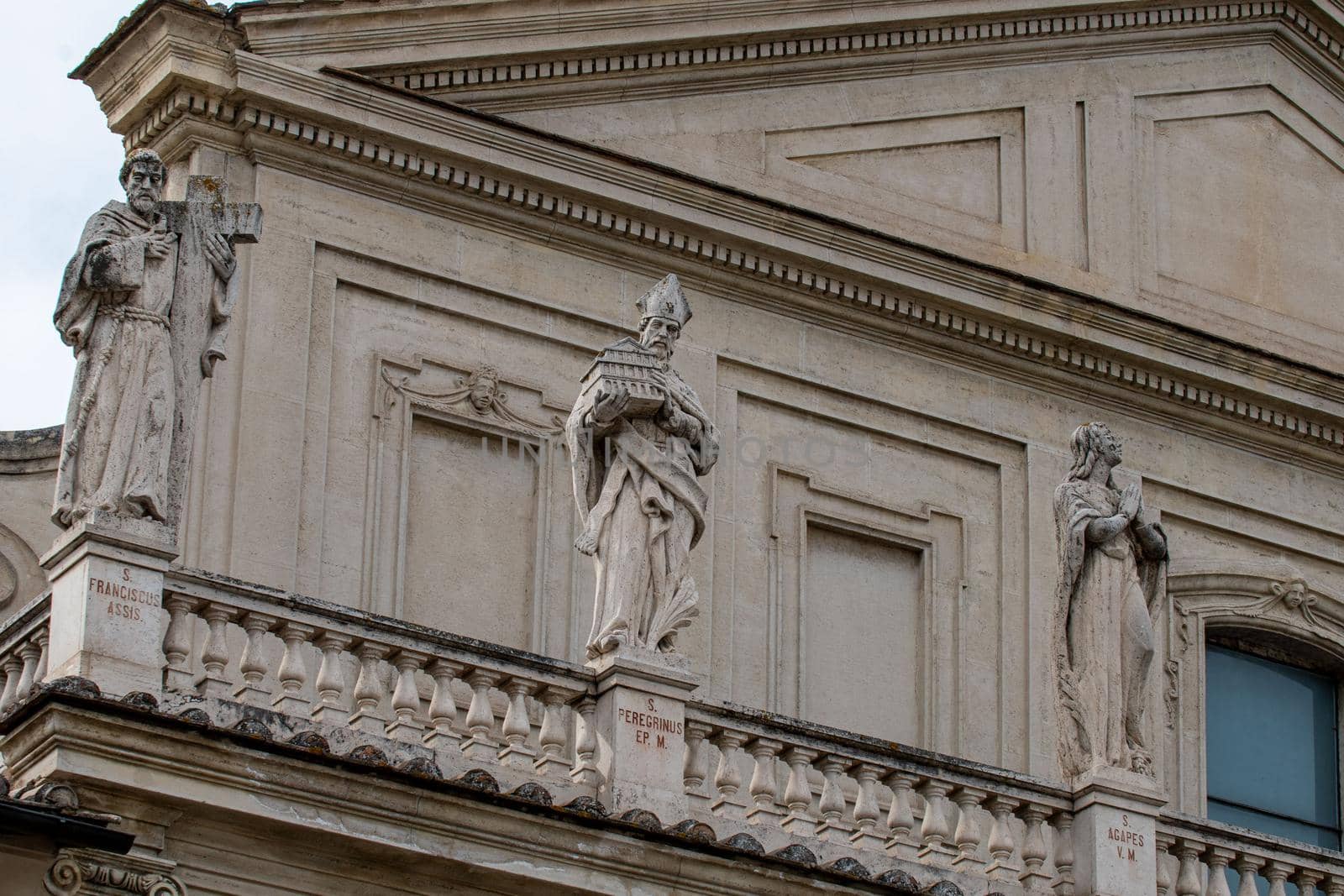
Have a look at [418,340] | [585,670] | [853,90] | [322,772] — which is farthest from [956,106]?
[322,772]

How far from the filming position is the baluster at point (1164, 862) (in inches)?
848

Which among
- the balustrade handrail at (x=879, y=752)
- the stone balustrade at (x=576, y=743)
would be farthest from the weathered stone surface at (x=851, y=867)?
the balustrade handrail at (x=879, y=752)

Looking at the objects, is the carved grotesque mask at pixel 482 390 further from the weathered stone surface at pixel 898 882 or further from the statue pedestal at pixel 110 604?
the statue pedestal at pixel 110 604

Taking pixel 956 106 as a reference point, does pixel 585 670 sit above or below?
below

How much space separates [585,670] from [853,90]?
Result: 6.92 metres

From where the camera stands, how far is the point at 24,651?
19.2 metres

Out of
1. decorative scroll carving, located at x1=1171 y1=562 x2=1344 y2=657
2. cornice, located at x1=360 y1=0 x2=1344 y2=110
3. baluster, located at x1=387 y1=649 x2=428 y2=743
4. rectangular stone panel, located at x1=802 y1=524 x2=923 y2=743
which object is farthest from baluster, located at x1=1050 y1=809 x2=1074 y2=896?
cornice, located at x1=360 y1=0 x2=1344 y2=110

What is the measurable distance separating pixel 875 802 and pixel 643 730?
1.68 metres

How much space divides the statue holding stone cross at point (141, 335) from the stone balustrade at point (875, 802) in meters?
3.12

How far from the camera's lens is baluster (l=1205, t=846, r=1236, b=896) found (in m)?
21.8

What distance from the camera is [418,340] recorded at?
23.4 m

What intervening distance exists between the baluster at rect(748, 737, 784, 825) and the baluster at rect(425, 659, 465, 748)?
1.69 meters

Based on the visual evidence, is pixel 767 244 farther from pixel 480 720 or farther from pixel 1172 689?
pixel 480 720

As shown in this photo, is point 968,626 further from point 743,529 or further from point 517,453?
point 517,453
